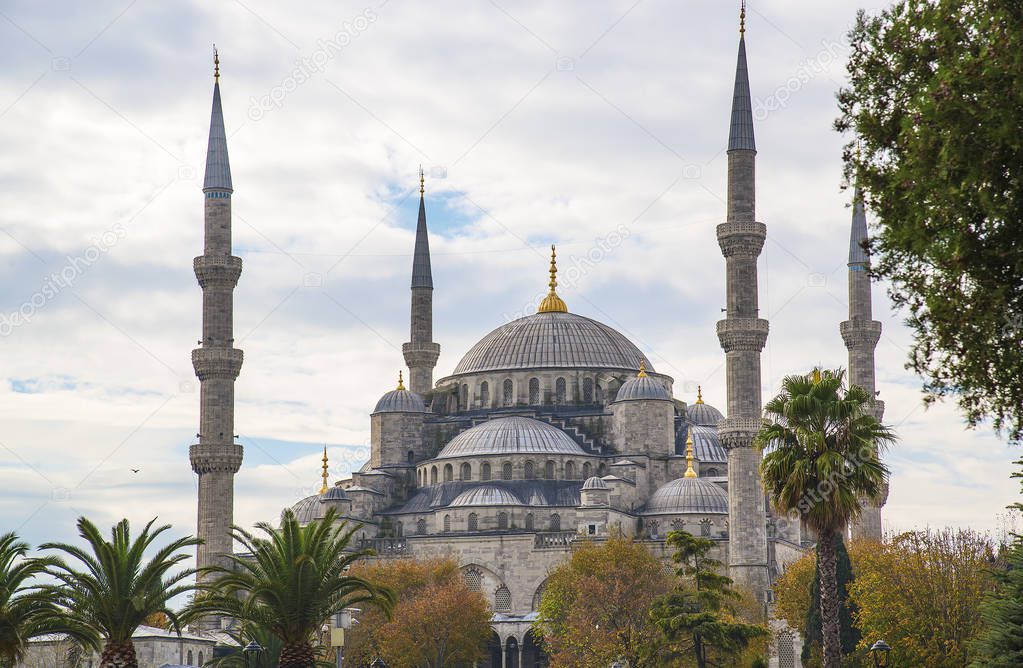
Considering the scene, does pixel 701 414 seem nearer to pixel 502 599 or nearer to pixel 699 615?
pixel 502 599

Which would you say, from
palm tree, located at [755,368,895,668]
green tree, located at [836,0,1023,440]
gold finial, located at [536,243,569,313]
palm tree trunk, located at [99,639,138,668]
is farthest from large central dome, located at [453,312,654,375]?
green tree, located at [836,0,1023,440]

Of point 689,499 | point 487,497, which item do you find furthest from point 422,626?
point 689,499

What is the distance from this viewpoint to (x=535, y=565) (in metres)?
67.2

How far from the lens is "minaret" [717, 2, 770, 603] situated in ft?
194

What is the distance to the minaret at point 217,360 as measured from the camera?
61.3 metres

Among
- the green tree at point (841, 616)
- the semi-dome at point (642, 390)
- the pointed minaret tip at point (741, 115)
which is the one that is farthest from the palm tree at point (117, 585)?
the semi-dome at point (642, 390)

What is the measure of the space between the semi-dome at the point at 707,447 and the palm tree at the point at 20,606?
48079 millimetres

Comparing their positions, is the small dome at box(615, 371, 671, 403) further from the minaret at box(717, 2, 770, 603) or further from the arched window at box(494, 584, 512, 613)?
the minaret at box(717, 2, 770, 603)

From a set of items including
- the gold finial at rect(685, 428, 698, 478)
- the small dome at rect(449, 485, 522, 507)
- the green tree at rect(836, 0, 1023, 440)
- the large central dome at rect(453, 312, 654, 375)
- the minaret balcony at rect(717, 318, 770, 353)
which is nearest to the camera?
the green tree at rect(836, 0, 1023, 440)

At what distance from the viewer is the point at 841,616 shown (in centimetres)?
4747

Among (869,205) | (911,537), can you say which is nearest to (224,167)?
(911,537)

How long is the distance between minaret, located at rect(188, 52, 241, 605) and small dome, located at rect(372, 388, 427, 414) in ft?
54.3

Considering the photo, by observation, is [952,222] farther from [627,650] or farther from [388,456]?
[388,456]

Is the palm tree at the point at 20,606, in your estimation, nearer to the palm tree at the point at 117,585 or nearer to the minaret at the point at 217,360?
the palm tree at the point at 117,585
